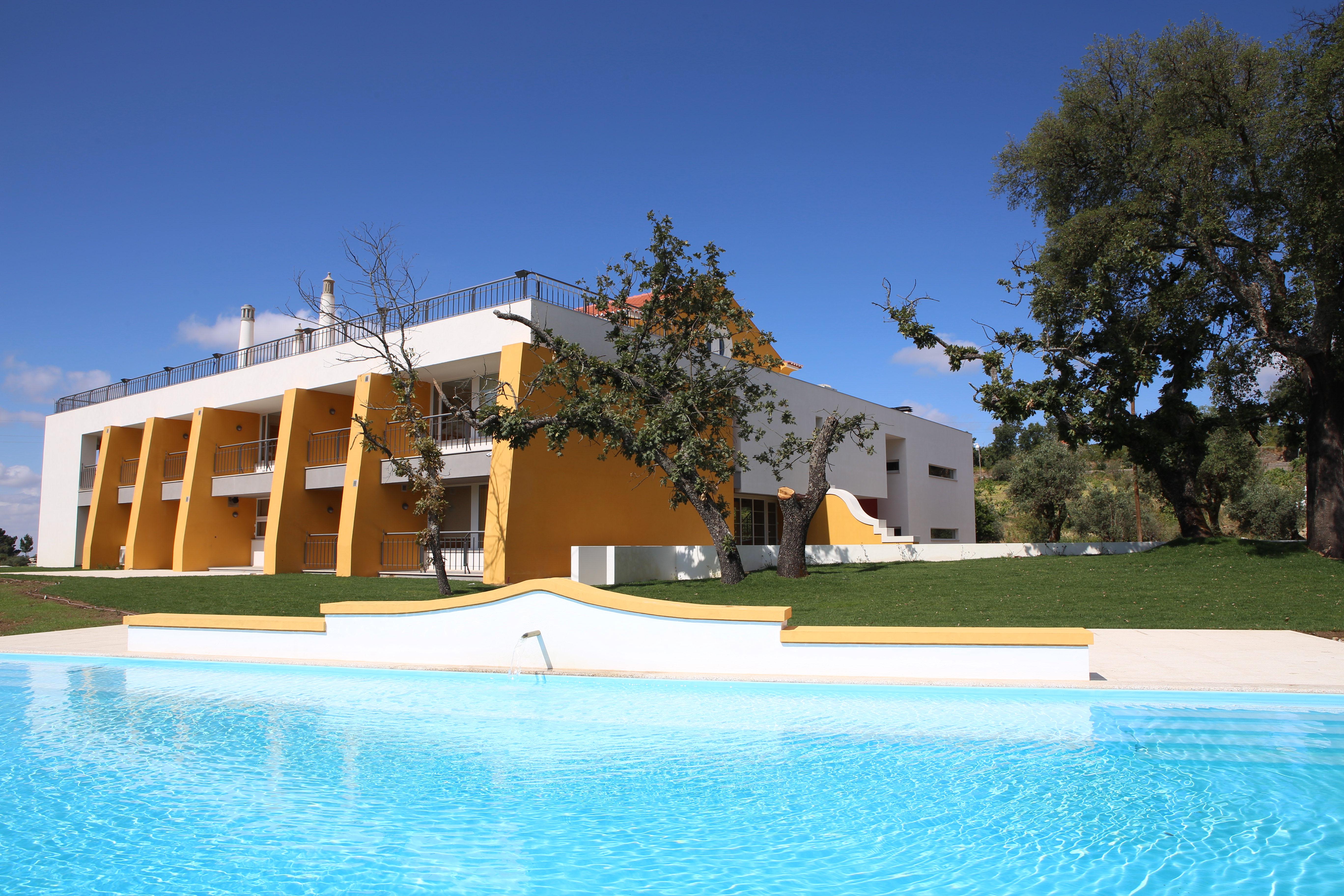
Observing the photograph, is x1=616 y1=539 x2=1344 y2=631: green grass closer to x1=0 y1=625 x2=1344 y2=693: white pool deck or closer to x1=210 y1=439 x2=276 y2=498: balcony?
x1=0 y1=625 x2=1344 y2=693: white pool deck

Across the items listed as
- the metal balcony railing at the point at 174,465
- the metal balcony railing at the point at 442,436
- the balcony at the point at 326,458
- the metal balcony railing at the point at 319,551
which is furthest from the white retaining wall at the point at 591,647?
the metal balcony railing at the point at 174,465

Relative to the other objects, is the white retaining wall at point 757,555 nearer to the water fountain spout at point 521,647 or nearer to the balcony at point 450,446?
the balcony at point 450,446

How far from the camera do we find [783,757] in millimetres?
6383

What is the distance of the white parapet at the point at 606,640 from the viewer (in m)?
8.24

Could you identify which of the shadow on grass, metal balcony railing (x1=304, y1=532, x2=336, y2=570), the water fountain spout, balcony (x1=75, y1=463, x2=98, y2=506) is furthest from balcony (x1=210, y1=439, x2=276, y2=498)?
the shadow on grass

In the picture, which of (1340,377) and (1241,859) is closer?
(1241,859)

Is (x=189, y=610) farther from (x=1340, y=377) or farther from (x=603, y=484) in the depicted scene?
(x=1340, y=377)

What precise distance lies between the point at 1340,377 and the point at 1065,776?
16.3 metres

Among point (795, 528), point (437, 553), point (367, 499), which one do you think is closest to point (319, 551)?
point (367, 499)

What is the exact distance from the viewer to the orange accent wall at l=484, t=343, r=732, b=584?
19453 millimetres

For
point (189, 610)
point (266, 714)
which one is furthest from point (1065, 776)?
point (189, 610)

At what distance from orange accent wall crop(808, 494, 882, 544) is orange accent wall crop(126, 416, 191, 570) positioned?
22781mm

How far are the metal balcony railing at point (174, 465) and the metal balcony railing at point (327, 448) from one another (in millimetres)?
8125

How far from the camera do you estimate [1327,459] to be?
17438 millimetres
